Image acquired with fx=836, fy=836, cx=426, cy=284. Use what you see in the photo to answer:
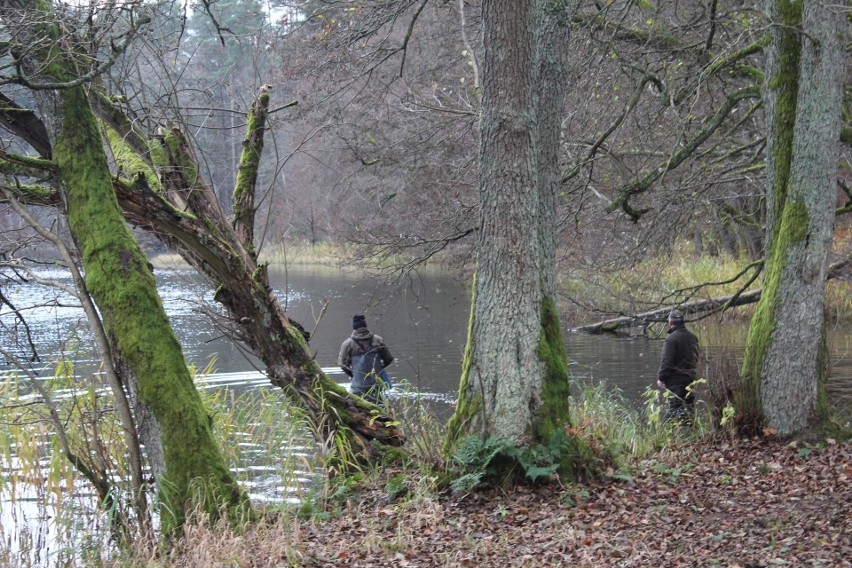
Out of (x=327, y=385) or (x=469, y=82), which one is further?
(x=469, y=82)

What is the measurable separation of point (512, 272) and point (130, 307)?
2956mm

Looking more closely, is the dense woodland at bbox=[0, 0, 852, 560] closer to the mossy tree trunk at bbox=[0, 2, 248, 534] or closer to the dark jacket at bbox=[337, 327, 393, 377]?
the mossy tree trunk at bbox=[0, 2, 248, 534]

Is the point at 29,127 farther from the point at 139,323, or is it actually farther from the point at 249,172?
the point at 249,172

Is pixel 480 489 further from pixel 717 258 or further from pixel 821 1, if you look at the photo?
pixel 717 258

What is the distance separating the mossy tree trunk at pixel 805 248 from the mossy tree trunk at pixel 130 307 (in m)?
5.08

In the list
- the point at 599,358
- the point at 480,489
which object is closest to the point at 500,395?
the point at 480,489

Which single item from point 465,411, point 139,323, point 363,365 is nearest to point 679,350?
point 363,365

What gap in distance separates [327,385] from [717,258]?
1745 cm

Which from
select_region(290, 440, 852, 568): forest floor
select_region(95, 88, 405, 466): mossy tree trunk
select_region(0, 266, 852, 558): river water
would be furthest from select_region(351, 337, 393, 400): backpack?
select_region(290, 440, 852, 568): forest floor

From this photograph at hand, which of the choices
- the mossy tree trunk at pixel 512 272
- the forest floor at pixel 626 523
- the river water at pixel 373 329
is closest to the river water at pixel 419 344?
the river water at pixel 373 329

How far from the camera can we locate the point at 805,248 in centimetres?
789

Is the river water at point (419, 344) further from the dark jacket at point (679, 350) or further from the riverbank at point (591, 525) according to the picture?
the riverbank at point (591, 525)

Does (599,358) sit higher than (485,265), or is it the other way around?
(485,265)

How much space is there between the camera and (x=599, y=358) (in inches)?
703
